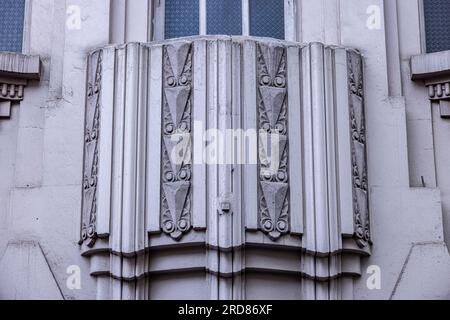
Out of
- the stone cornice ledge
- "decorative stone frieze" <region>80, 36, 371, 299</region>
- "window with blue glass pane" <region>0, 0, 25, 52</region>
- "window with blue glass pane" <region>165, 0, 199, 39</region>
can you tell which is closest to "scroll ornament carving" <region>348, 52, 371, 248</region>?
"decorative stone frieze" <region>80, 36, 371, 299</region>

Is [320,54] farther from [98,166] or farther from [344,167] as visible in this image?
[98,166]

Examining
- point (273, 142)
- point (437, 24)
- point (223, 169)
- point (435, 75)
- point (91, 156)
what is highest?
point (437, 24)

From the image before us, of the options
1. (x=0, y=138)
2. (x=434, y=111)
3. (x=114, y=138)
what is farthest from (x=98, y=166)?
(x=434, y=111)

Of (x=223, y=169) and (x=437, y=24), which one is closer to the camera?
(x=223, y=169)

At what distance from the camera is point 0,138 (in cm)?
1870

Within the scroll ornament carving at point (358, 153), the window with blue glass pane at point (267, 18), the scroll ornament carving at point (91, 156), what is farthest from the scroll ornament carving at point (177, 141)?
the scroll ornament carving at point (358, 153)

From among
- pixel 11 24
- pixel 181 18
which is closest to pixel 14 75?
pixel 11 24

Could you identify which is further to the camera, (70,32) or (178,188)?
(70,32)

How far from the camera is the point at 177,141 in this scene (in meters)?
17.7

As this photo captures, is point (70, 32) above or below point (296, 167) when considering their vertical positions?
above

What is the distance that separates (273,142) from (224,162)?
70 cm

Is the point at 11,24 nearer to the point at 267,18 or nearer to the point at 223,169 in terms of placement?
the point at 267,18

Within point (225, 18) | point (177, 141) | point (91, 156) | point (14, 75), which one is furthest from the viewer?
point (225, 18)

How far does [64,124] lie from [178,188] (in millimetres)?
1887
